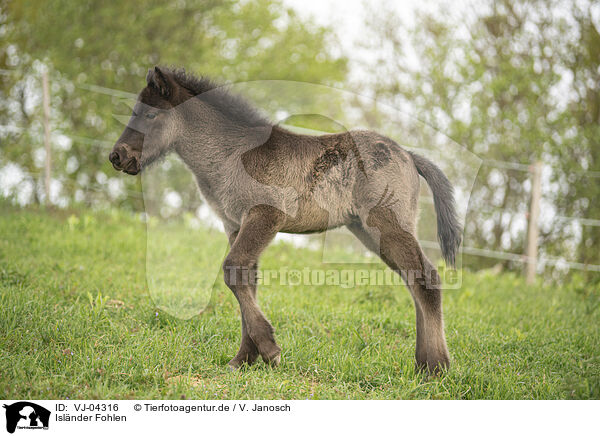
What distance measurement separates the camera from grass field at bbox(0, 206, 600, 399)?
3.24 metres

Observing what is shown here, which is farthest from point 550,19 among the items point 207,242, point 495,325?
point 207,242

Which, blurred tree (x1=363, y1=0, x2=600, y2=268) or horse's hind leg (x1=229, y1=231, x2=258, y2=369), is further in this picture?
blurred tree (x1=363, y1=0, x2=600, y2=268)

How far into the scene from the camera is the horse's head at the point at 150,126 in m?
3.69

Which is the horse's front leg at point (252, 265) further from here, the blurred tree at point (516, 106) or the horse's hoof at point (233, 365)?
the blurred tree at point (516, 106)

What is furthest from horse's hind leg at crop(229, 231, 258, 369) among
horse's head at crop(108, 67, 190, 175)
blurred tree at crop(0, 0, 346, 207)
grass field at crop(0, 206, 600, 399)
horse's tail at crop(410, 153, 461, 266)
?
blurred tree at crop(0, 0, 346, 207)

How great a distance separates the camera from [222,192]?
379cm

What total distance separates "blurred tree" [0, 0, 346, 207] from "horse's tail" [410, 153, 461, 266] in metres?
8.28

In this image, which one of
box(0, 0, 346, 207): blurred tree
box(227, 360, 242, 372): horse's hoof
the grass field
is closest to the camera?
the grass field

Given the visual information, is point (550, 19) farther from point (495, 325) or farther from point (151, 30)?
point (151, 30)

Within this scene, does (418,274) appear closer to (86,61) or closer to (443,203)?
(443,203)

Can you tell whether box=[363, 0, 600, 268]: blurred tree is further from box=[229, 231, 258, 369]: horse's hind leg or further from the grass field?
box=[229, 231, 258, 369]: horse's hind leg

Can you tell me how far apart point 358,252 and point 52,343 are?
446cm
